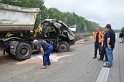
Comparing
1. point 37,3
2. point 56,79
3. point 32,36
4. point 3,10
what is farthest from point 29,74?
point 37,3

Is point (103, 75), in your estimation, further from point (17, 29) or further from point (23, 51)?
point (17, 29)

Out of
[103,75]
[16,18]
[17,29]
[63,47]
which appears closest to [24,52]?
[17,29]

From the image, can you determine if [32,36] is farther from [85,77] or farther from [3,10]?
[85,77]

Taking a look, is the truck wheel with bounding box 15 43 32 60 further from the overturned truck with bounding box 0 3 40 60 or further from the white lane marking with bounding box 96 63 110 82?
the white lane marking with bounding box 96 63 110 82

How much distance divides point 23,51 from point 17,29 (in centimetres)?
121

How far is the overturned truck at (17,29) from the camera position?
14758 mm

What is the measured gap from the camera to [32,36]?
1681 cm

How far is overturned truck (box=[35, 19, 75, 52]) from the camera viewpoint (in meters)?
18.4

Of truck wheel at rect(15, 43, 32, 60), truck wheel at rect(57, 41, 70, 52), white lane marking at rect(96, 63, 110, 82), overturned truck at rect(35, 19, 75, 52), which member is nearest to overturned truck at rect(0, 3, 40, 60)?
truck wheel at rect(15, 43, 32, 60)

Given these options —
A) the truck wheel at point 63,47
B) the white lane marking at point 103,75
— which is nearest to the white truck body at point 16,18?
the truck wheel at point 63,47

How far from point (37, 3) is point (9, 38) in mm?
19712

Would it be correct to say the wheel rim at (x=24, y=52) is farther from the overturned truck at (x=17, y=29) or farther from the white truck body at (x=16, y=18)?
the white truck body at (x=16, y=18)

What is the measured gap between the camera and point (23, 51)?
15344 millimetres

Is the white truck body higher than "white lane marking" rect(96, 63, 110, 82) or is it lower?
higher
